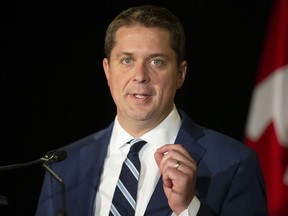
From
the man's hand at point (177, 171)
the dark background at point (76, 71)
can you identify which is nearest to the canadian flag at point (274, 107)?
the dark background at point (76, 71)

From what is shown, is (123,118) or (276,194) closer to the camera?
(123,118)

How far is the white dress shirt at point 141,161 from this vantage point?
2.22 meters

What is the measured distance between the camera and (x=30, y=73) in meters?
3.31

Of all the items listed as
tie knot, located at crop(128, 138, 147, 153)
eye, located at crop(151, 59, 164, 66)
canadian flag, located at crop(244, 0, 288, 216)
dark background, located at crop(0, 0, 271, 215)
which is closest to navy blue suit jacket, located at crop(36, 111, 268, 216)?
tie knot, located at crop(128, 138, 147, 153)

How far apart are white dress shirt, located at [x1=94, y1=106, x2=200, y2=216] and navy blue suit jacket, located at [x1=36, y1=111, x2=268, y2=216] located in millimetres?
27

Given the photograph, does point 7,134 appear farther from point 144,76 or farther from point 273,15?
point 273,15

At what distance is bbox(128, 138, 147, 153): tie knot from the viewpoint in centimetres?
230

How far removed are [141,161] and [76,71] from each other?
1.21 m

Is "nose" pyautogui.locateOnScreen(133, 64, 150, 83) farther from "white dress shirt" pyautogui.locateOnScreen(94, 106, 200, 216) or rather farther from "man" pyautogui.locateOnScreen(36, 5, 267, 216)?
"white dress shirt" pyautogui.locateOnScreen(94, 106, 200, 216)

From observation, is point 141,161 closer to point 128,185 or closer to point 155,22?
point 128,185

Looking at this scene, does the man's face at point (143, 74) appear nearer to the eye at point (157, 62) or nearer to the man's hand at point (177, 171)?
the eye at point (157, 62)

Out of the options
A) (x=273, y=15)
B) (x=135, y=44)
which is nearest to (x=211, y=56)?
(x=273, y=15)

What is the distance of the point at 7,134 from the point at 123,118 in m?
1.14

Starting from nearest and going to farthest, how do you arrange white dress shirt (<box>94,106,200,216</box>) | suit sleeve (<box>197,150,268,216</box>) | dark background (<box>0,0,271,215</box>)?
suit sleeve (<box>197,150,268,216</box>) → white dress shirt (<box>94,106,200,216</box>) → dark background (<box>0,0,271,215</box>)
